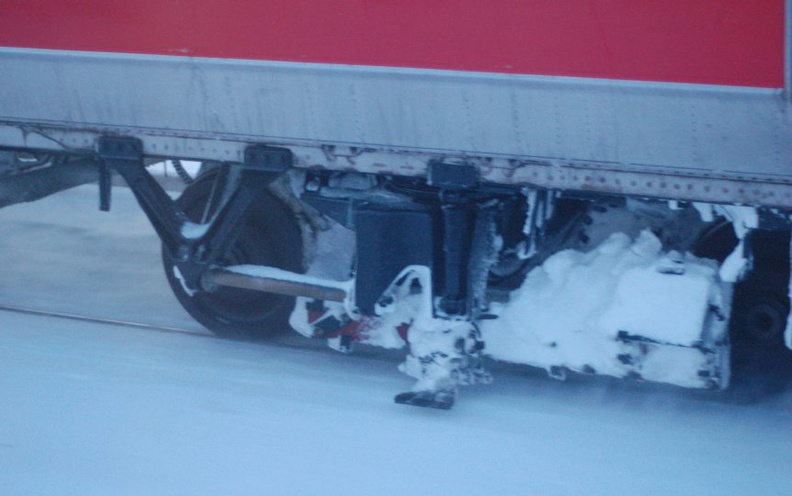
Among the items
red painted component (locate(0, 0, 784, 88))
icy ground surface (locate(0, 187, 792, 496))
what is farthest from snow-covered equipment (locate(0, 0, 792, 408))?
icy ground surface (locate(0, 187, 792, 496))

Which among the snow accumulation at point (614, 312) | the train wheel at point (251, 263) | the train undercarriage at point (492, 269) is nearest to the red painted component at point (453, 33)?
the train undercarriage at point (492, 269)

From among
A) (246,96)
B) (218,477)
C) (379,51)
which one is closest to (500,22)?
(379,51)

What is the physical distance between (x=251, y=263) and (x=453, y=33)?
2.07 m

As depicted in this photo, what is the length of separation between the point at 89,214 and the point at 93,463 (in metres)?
5.22

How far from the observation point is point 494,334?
4.59 m

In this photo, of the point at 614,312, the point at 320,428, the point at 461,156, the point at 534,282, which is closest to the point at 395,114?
the point at 461,156

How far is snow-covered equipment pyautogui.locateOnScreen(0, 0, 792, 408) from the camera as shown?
361 centimetres

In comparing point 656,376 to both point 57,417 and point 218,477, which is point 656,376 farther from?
point 57,417

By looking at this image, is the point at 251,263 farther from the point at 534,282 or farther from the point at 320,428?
the point at 534,282

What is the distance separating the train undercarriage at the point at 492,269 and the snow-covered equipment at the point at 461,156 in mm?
12

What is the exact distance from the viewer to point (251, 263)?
207 inches

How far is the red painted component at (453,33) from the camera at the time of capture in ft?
11.4

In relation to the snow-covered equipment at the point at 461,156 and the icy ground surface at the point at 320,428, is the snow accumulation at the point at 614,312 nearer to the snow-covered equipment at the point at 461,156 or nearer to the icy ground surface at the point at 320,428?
the snow-covered equipment at the point at 461,156

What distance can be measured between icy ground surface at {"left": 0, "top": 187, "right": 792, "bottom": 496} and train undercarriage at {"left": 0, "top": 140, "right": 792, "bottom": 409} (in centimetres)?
23
